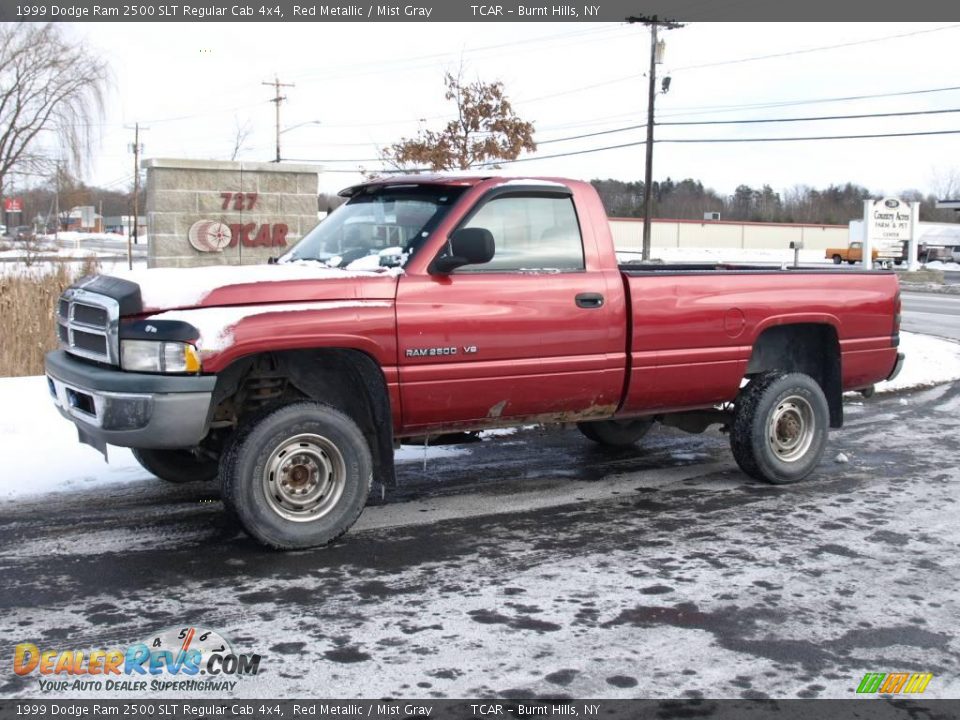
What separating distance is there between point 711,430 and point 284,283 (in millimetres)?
5289

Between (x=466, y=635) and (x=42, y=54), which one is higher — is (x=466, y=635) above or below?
below

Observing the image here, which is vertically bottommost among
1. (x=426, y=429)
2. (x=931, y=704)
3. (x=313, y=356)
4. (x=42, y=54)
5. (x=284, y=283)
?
(x=931, y=704)

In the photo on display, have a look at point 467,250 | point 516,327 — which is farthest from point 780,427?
point 467,250

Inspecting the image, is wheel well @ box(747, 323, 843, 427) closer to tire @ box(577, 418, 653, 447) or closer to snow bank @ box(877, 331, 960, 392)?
tire @ box(577, 418, 653, 447)

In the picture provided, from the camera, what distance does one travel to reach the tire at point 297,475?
5023 millimetres

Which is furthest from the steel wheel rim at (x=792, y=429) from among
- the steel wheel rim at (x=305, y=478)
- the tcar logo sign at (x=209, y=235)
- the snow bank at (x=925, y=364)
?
the tcar logo sign at (x=209, y=235)

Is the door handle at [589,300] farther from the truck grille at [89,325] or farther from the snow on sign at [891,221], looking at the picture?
the snow on sign at [891,221]

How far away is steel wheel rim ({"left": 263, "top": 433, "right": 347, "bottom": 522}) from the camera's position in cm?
512

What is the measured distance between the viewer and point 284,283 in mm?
5086

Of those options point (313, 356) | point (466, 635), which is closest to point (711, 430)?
point (313, 356)

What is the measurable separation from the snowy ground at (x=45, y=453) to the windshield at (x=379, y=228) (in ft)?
5.79

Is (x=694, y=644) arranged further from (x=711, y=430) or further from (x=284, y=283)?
(x=711, y=430)

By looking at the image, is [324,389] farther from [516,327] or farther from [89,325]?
[89,325]

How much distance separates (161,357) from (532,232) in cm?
239
